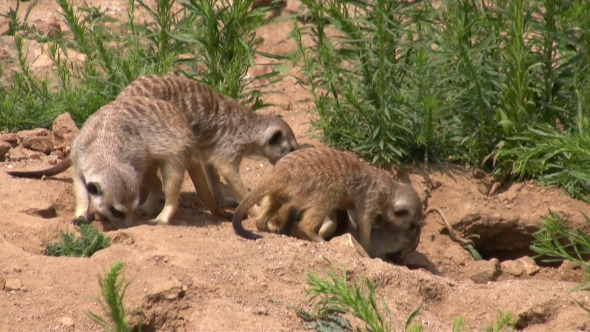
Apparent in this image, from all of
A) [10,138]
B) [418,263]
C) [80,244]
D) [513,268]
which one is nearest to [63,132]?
[10,138]

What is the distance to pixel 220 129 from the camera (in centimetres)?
595

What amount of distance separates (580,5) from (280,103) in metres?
2.64

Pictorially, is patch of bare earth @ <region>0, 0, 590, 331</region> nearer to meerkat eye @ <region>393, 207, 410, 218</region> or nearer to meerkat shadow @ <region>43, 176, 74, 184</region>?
meerkat shadow @ <region>43, 176, 74, 184</region>

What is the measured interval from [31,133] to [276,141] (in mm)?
1703

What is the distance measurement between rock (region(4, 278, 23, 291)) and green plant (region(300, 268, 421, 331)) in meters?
1.31

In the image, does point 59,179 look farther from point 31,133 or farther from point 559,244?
point 559,244

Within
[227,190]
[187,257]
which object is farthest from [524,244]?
[187,257]

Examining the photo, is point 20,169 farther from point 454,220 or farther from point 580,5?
point 580,5

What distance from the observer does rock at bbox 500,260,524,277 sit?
601cm

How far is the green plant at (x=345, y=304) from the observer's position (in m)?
3.33

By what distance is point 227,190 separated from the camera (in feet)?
20.6

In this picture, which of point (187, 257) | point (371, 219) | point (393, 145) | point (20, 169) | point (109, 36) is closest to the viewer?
point (187, 257)

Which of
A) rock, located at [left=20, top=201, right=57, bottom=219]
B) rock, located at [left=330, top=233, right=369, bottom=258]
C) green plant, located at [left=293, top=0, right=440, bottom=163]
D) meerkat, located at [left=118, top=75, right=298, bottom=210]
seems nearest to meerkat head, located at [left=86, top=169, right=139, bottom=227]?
rock, located at [left=20, top=201, right=57, bottom=219]

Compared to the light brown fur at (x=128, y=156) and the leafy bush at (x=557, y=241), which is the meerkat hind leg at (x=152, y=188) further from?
the leafy bush at (x=557, y=241)
